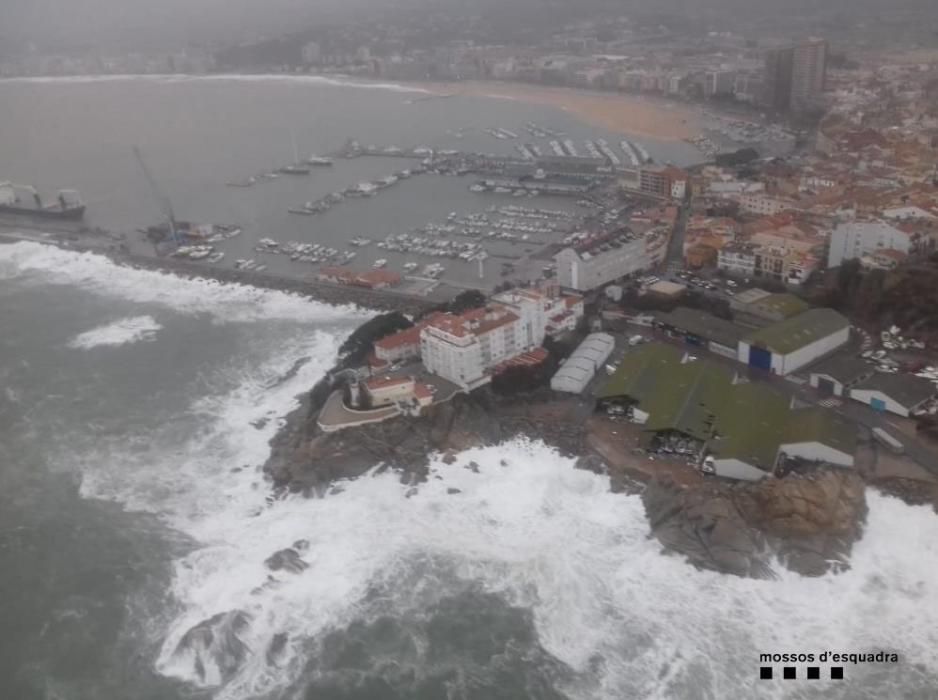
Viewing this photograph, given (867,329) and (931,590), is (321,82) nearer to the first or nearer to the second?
(867,329)

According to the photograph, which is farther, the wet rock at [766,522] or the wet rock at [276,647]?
the wet rock at [766,522]

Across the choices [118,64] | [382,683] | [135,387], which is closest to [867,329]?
[382,683]

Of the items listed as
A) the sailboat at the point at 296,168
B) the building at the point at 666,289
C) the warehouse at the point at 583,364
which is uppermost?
the building at the point at 666,289

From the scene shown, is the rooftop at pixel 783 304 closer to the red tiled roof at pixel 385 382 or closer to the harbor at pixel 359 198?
the harbor at pixel 359 198

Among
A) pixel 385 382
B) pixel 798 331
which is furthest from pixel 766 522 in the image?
pixel 385 382

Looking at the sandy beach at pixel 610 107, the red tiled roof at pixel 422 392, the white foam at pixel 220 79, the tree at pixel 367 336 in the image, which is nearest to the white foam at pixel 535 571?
the red tiled roof at pixel 422 392

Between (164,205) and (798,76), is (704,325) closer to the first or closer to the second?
→ (164,205)

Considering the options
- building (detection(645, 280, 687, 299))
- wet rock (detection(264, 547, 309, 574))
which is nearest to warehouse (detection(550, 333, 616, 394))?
building (detection(645, 280, 687, 299))
